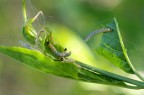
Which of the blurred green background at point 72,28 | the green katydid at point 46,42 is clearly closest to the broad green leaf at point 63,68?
the green katydid at point 46,42

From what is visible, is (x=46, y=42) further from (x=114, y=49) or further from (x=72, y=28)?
(x=72, y=28)

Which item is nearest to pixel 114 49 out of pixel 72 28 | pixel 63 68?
pixel 63 68

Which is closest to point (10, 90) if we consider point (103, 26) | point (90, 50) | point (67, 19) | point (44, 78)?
point (44, 78)

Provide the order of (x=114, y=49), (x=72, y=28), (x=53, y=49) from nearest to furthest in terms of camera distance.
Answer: (x=53, y=49), (x=114, y=49), (x=72, y=28)

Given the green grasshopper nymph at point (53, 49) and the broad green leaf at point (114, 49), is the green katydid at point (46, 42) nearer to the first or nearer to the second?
the green grasshopper nymph at point (53, 49)

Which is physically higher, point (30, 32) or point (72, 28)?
point (72, 28)

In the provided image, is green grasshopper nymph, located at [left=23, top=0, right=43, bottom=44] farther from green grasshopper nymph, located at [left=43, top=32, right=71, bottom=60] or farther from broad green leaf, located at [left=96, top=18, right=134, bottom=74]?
broad green leaf, located at [left=96, top=18, right=134, bottom=74]

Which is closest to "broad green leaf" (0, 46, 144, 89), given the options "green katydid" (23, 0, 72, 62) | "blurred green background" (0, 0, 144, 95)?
"green katydid" (23, 0, 72, 62)
